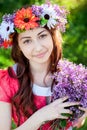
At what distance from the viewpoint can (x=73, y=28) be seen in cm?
886

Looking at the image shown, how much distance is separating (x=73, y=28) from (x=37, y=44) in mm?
4837

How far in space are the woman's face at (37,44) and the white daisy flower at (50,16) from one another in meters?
0.07

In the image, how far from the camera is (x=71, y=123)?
4.28 metres

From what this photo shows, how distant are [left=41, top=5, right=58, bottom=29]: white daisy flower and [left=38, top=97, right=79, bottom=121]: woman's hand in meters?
0.58

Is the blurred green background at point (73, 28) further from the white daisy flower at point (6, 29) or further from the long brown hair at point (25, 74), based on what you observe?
the white daisy flower at point (6, 29)

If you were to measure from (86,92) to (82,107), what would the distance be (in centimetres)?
12

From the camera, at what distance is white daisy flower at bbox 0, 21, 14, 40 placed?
13.5 feet

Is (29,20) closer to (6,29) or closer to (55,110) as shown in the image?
(6,29)

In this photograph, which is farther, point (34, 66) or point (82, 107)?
point (34, 66)

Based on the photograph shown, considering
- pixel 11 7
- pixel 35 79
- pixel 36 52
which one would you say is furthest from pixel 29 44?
pixel 11 7

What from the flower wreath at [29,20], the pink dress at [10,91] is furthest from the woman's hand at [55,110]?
the flower wreath at [29,20]

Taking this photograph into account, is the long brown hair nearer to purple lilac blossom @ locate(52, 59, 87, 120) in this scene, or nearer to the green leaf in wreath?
the green leaf in wreath

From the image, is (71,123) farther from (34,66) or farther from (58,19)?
(58,19)

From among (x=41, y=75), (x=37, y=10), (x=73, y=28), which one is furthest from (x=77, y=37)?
(x=37, y=10)
